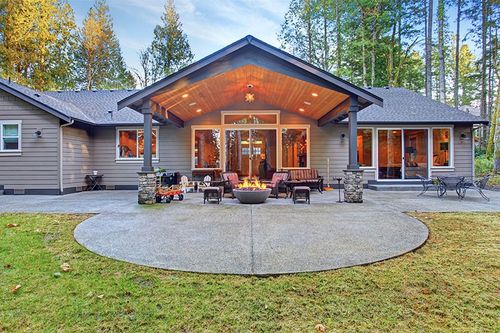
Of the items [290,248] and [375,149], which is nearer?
[290,248]

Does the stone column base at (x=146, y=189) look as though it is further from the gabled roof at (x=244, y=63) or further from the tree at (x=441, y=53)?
the tree at (x=441, y=53)

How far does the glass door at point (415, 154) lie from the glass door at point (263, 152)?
528cm

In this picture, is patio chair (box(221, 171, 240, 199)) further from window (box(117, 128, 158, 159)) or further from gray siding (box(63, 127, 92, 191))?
gray siding (box(63, 127, 92, 191))

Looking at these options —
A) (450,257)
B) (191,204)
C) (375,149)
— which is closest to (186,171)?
(191,204)

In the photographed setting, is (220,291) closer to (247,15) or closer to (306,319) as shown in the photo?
(306,319)

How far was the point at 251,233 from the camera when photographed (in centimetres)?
440

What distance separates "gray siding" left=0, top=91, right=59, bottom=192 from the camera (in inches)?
367

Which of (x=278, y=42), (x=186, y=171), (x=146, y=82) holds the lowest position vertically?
(x=186, y=171)

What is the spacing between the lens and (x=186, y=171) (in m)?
11.3

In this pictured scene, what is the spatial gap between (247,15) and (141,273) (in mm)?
18330

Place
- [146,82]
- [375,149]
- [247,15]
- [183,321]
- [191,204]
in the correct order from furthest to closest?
[146,82] < [247,15] < [375,149] < [191,204] < [183,321]

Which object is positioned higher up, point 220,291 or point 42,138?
point 42,138

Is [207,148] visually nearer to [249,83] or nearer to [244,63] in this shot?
[249,83]

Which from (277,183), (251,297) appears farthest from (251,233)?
(277,183)
